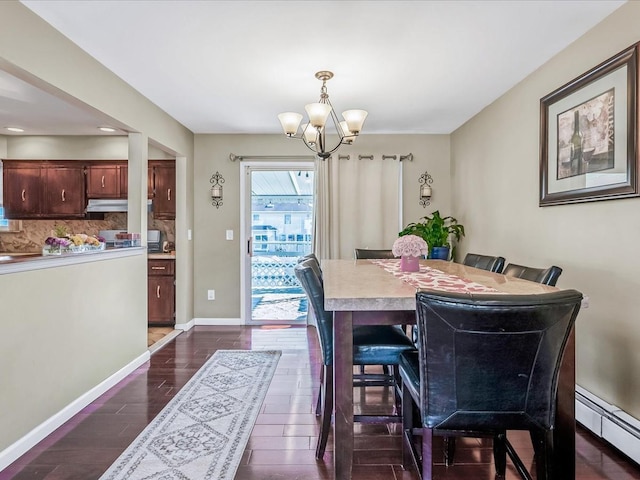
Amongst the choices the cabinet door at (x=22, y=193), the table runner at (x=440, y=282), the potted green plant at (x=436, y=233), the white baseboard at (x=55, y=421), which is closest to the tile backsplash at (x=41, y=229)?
the cabinet door at (x=22, y=193)

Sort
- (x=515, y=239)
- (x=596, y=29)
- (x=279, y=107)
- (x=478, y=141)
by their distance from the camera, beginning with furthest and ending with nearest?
(x=478, y=141), (x=279, y=107), (x=515, y=239), (x=596, y=29)

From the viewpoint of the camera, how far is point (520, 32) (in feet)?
7.60

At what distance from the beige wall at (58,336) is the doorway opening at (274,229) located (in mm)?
1816

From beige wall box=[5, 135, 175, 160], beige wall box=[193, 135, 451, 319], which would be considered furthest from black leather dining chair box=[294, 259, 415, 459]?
beige wall box=[5, 135, 175, 160]

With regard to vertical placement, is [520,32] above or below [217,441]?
above

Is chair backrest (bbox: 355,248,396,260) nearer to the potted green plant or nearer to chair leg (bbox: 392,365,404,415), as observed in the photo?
the potted green plant

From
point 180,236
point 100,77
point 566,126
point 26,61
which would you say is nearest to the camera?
point 26,61

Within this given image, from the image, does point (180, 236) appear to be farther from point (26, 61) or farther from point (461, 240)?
point (461, 240)

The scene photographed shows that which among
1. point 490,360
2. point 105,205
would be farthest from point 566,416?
point 105,205

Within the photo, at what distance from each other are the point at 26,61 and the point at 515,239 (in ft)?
11.8

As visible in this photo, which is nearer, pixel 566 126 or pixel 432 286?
pixel 432 286

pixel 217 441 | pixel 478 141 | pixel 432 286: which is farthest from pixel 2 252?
pixel 478 141

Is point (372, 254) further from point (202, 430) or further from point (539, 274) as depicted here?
point (202, 430)

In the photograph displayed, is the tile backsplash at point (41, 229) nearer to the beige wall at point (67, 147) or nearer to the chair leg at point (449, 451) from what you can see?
the beige wall at point (67, 147)
